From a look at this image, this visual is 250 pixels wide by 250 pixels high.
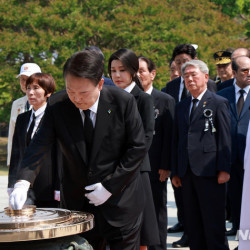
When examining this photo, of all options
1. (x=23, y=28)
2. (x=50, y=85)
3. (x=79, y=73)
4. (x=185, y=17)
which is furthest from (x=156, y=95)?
(x=185, y=17)

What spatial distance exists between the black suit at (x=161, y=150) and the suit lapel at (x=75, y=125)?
232cm

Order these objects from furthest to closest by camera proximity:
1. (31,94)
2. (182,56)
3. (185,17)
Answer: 1. (185,17)
2. (182,56)
3. (31,94)

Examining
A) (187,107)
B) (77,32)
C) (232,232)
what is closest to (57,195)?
(187,107)

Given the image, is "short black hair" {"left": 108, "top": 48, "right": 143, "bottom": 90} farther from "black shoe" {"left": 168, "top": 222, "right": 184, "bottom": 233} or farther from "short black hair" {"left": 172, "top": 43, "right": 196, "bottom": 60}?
"black shoe" {"left": 168, "top": 222, "right": 184, "bottom": 233}

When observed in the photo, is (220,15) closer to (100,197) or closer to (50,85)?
(50,85)

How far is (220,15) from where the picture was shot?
20.0 meters

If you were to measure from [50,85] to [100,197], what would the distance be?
2.25 meters

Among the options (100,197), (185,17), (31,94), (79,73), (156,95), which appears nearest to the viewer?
(79,73)

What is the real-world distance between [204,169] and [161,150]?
676 mm

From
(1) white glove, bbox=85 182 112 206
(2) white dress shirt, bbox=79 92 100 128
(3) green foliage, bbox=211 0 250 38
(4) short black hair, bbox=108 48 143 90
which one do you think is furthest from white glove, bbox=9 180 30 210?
(3) green foliage, bbox=211 0 250 38

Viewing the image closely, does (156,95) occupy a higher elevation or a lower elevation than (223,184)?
higher

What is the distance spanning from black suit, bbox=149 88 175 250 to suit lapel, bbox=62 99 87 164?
232cm

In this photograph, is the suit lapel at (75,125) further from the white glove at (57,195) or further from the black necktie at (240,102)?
the black necktie at (240,102)

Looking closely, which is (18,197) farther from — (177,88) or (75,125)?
(177,88)
